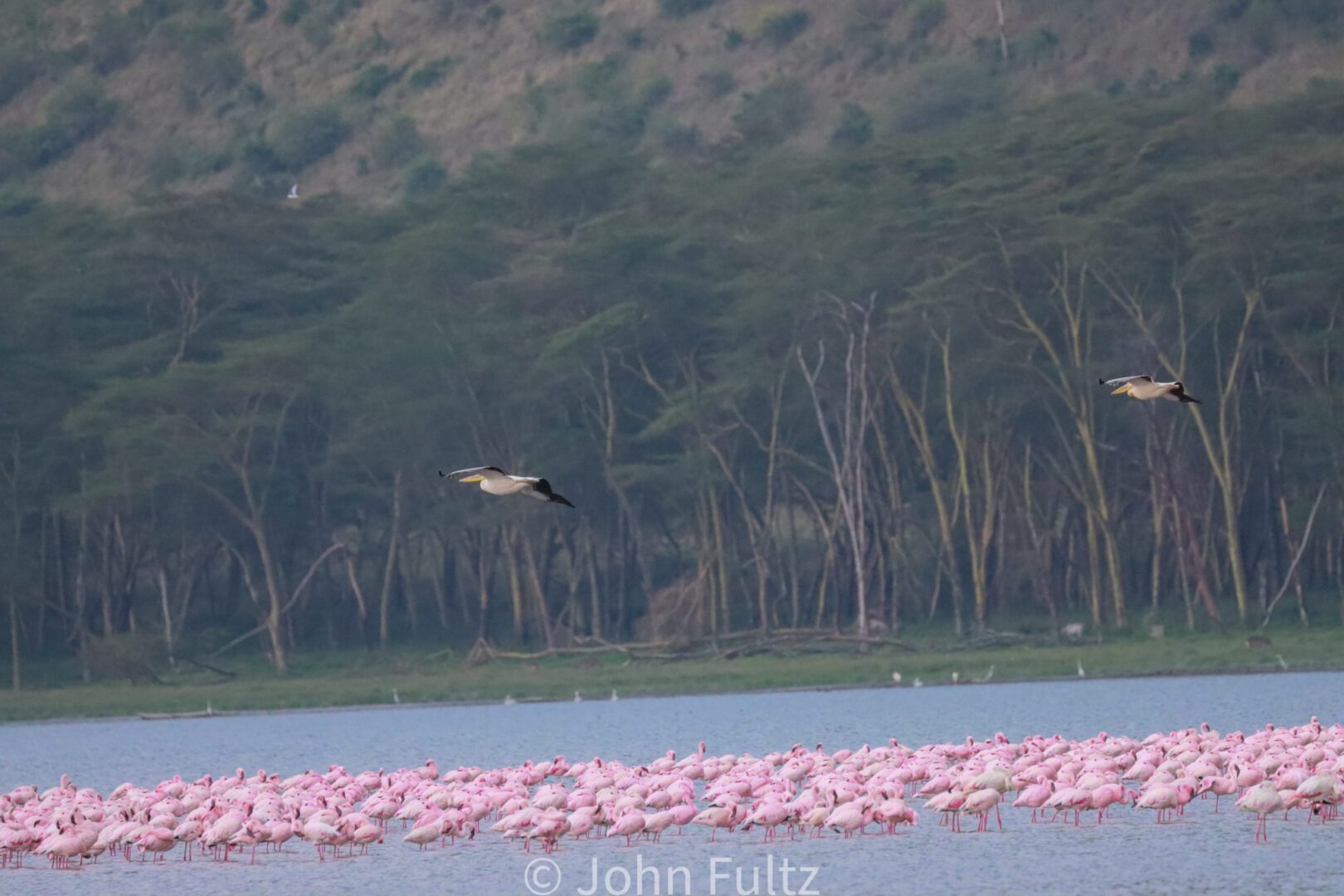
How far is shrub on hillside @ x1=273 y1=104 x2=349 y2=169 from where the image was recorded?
3214 inches

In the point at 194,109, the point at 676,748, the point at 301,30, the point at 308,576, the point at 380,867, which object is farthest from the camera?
the point at 301,30

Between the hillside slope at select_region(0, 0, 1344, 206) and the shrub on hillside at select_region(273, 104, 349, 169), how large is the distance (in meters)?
0.09

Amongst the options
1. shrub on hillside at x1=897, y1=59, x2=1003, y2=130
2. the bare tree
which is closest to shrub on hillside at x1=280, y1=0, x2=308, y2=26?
shrub on hillside at x1=897, y1=59, x2=1003, y2=130

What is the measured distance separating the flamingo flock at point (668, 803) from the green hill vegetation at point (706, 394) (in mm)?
23409

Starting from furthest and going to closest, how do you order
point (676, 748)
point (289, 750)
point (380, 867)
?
point (289, 750) < point (676, 748) < point (380, 867)

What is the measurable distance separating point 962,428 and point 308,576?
13.7 meters

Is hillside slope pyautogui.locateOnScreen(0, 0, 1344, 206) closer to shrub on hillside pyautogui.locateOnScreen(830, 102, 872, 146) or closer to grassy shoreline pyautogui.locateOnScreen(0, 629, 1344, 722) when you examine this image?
shrub on hillside pyautogui.locateOnScreen(830, 102, 872, 146)

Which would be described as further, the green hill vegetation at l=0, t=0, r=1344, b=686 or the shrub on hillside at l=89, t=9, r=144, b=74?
the shrub on hillside at l=89, t=9, r=144, b=74

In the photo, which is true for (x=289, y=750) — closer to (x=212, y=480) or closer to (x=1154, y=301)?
(x=212, y=480)

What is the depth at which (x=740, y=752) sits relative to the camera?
27453mm

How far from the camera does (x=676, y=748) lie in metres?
28.7

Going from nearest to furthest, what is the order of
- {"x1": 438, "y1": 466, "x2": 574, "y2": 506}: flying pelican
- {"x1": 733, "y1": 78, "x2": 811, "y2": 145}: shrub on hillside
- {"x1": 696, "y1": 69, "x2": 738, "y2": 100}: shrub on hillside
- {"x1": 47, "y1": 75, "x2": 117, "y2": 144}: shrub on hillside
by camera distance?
{"x1": 438, "y1": 466, "x2": 574, "y2": 506}: flying pelican < {"x1": 733, "y1": 78, "x2": 811, "y2": 145}: shrub on hillside < {"x1": 696, "y1": 69, "x2": 738, "y2": 100}: shrub on hillside < {"x1": 47, "y1": 75, "x2": 117, "y2": 144}: shrub on hillside

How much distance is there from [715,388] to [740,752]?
19340 millimetres

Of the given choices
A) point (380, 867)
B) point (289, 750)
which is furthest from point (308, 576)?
point (380, 867)
